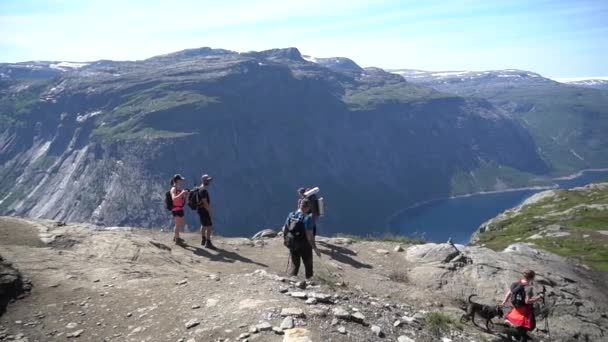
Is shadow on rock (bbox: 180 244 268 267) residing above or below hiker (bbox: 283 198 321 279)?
below

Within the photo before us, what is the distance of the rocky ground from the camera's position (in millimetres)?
11891

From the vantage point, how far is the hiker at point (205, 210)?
22359 millimetres

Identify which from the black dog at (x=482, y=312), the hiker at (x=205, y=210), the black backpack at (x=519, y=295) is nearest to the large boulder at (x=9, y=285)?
the hiker at (x=205, y=210)

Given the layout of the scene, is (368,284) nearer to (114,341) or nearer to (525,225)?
(114,341)

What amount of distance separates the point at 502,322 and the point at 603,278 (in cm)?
1802

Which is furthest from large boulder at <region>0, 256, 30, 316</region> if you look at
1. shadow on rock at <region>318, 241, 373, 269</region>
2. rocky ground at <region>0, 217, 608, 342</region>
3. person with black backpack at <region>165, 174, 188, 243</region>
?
shadow on rock at <region>318, 241, 373, 269</region>

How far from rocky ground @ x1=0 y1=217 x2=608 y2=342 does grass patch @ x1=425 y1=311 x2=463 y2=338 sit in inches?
1.7

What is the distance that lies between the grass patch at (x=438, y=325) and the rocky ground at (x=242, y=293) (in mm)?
44

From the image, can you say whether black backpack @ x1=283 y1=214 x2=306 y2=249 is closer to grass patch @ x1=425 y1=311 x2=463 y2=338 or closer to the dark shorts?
grass patch @ x1=425 y1=311 x2=463 y2=338

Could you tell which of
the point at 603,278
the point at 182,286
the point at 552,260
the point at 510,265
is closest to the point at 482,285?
the point at 510,265

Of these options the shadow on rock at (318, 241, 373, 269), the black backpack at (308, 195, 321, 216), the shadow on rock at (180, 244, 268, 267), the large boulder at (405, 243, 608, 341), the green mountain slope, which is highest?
the black backpack at (308, 195, 321, 216)

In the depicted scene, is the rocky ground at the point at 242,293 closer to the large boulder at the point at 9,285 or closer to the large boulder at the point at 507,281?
the large boulder at the point at 507,281

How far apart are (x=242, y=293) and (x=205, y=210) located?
9867 mm

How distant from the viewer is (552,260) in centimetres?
3027
